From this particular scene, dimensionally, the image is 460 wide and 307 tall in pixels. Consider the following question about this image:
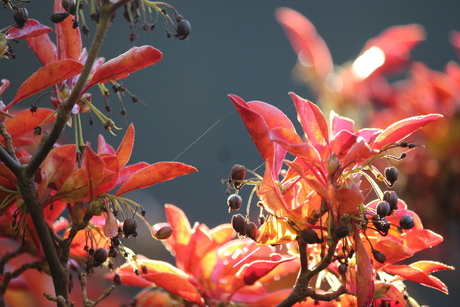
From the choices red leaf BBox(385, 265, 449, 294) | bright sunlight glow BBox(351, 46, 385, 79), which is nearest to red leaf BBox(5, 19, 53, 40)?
red leaf BBox(385, 265, 449, 294)

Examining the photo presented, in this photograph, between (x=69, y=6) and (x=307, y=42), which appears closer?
(x=69, y=6)

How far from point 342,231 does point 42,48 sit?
1.02 feet

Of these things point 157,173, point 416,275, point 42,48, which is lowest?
point 416,275

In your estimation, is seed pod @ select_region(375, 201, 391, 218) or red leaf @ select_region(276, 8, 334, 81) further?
red leaf @ select_region(276, 8, 334, 81)

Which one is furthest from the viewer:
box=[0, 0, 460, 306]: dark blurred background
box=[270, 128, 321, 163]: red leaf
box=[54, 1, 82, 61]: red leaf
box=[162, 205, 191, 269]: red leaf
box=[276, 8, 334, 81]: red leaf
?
Result: box=[0, 0, 460, 306]: dark blurred background

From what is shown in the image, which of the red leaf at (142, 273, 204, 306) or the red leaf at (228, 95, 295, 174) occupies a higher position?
the red leaf at (228, 95, 295, 174)

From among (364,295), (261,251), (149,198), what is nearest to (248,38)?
(149,198)

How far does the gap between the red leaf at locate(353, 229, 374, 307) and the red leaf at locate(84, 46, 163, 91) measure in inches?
8.9

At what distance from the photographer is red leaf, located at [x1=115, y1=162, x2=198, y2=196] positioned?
430 millimetres

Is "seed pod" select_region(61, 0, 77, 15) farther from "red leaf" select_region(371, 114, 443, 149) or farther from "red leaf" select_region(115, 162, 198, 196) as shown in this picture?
"red leaf" select_region(371, 114, 443, 149)

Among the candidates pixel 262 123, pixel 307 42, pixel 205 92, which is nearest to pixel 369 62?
pixel 307 42

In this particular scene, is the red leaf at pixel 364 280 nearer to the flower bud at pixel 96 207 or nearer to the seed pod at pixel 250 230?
the seed pod at pixel 250 230

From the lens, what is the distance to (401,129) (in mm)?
416

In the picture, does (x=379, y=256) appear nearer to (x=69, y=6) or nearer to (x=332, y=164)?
(x=332, y=164)
